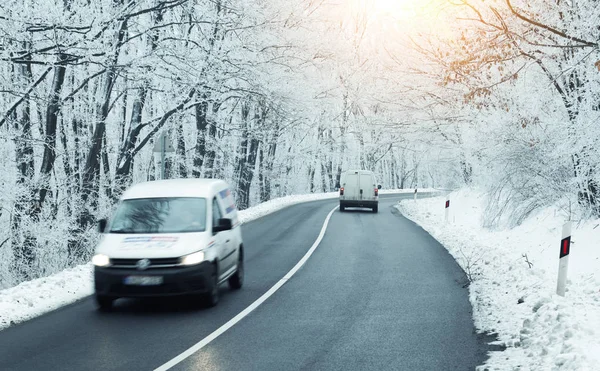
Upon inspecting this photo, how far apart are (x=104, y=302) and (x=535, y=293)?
644 cm

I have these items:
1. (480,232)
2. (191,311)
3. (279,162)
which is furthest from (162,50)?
(279,162)

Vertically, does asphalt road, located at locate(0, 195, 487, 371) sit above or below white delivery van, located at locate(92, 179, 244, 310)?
below

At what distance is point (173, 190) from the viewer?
11.1 metres

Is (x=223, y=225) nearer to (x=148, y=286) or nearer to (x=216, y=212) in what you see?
(x=216, y=212)

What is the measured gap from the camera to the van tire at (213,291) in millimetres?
9961

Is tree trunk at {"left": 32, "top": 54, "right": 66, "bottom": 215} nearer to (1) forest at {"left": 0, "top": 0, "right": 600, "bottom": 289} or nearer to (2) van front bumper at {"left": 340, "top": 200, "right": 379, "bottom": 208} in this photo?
(1) forest at {"left": 0, "top": 0, "right": 600, "bottom": 289}

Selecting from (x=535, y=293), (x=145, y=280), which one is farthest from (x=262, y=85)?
(x=535, y=293)

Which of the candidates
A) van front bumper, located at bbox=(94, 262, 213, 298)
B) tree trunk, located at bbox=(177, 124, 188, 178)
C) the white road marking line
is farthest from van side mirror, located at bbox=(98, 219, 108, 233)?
tree trunk, located at bbox=(177, 124, 188, 178)

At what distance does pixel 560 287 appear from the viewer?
32.2 ft

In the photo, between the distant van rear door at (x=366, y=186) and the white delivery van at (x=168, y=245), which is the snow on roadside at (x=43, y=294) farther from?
the distant van rear door at (x=366, y=186)

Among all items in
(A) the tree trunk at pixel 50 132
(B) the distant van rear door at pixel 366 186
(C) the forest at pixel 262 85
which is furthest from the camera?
(B) the distant van rear door at pixel 366 186

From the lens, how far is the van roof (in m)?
11.0

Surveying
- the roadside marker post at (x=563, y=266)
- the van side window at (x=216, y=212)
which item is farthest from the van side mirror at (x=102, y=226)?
the roadside marker post at (x=563, y=266)

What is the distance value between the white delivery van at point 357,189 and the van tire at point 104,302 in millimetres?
23293
